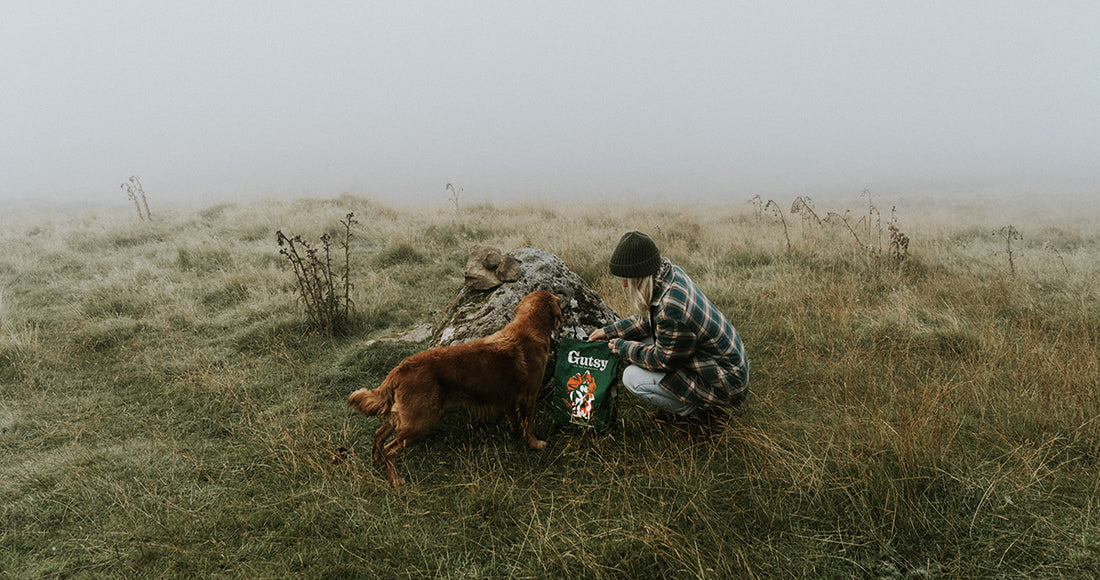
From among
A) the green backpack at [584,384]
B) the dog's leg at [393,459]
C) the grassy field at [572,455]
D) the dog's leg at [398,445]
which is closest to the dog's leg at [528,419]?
the grassy field at [572,455]

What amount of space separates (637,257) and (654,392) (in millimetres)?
1012

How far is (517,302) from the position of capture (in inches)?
180

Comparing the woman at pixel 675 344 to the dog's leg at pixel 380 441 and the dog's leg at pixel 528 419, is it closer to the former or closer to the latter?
the dog's leg at pixel 528 419

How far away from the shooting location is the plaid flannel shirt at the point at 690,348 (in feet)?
10.3

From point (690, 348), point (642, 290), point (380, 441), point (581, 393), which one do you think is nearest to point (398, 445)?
point (380, 441)

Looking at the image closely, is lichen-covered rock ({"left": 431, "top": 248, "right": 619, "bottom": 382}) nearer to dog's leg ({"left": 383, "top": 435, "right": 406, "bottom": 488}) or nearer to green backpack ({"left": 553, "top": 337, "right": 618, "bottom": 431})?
green backpack ({"left": 553, "top": 337, "right": 618, "bottom": 431})

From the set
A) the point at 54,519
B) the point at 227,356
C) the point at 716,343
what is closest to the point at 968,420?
the point at 716,343

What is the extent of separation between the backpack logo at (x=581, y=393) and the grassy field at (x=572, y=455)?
0.74ft

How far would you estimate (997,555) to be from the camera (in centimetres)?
240

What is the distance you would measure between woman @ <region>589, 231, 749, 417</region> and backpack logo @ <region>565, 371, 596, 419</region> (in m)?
0.28

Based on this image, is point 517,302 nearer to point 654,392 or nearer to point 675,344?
point 654,392

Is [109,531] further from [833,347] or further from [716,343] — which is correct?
[833,347]

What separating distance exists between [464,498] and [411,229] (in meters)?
8.55

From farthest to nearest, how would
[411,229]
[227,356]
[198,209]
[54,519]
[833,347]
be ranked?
[198,209] < [411,229] < [227,356] < [833,347] < [54,519]
